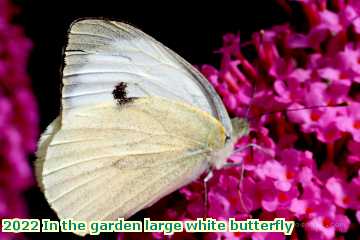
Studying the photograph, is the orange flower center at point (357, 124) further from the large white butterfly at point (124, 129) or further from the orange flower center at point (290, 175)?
the large white butterfly at point (124, 129)

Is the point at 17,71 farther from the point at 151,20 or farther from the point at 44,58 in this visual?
the point at 151,20

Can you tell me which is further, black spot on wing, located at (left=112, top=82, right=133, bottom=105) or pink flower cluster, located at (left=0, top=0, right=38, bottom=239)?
pink flower cluster, located at (left=0, top=0, right=38, bottom=239)

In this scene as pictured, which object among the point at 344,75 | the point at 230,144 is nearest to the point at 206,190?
the point at 230,144

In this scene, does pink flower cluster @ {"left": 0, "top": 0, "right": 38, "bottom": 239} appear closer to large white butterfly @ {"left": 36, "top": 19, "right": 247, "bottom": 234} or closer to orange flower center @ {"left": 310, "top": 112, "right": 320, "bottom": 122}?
large white butterfly @ {"left": 36, "top": 19, "right": 247, "bottom": 234}

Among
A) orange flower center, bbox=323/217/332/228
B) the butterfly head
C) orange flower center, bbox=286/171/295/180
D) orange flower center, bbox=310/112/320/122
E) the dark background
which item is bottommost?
orange flower center, bbox=323/217/332/228

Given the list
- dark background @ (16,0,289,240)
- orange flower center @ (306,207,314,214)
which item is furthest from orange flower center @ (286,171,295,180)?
dark background @ (16,0,289,240)

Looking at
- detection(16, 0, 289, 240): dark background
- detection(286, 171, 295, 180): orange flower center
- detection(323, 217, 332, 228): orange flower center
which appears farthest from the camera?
detection(16, 0, 289, 240): dark background
